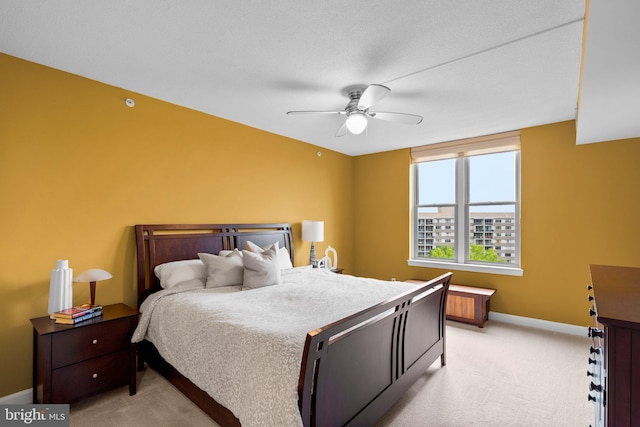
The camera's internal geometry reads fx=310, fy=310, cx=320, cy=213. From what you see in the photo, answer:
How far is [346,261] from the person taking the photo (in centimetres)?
575

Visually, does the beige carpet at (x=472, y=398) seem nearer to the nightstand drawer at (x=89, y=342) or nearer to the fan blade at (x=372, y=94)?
the nightstand drawer at (x=89, y=342)

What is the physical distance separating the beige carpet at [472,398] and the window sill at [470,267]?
3.59 feet

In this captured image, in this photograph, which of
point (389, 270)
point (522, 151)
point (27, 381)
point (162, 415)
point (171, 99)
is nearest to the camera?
point (162, 415)

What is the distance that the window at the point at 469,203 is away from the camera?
14.5ft

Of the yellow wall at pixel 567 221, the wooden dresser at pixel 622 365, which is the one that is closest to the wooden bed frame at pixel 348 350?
the wooden dresser at pixel 622 365

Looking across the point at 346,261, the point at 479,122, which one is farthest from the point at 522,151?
the point at 346,261

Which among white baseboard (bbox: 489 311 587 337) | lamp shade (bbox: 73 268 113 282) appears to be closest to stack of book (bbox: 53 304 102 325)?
lamp shade (bbox: 73 268 113 282)

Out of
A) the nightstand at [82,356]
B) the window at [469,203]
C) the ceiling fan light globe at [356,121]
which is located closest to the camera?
the nightstand at [82,356]

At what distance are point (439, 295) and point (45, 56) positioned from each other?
12.6 ft

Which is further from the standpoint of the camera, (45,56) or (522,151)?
(522,151)

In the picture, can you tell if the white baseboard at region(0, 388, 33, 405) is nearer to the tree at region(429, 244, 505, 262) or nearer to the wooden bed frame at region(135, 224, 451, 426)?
the wooden bed frame at region(135, 224, 451, 426)

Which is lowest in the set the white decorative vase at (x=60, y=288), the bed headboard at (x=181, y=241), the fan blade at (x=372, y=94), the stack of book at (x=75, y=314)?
the stack of book at (x=75, y=314)

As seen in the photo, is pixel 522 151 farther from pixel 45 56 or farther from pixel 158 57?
pixel 45 56

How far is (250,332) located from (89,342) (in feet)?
4.61
